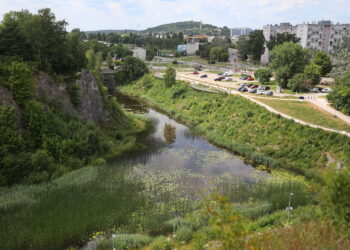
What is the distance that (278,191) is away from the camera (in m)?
21.8

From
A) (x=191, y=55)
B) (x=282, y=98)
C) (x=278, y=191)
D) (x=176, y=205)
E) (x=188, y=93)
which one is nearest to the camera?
(x=176, y=205)

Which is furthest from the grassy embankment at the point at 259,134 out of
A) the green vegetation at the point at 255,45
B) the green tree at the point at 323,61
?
the green vegetation at the point at 255,45

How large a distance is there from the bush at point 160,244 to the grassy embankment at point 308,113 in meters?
22.4

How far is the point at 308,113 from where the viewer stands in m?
34.9

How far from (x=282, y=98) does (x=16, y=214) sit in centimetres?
3582

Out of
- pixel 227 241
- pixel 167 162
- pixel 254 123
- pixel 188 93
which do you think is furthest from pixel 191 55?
pixel 227 241

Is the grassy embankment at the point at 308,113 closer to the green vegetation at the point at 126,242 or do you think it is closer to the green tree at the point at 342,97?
the green tree at the point at 342,97

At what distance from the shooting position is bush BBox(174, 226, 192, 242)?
1545 cm

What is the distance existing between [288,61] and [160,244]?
42.8m

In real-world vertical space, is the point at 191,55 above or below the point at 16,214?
above

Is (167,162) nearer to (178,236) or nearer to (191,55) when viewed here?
(178,236)

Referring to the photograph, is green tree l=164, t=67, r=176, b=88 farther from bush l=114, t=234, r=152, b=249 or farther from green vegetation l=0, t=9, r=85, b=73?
bush l=114, t=234, r=152, b=249

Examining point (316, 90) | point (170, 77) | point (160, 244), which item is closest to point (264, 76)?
point (316, 90)

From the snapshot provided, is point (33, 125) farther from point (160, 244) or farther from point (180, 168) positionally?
point (160, 244)
